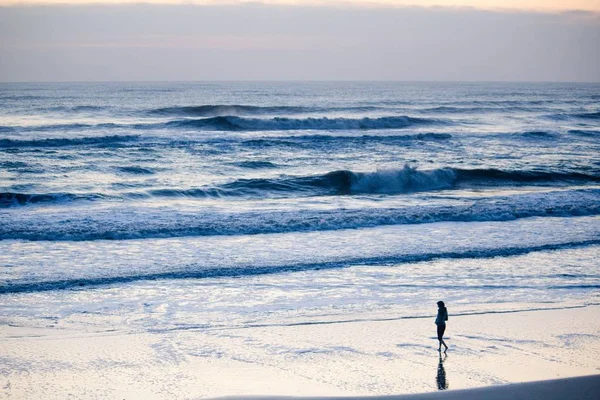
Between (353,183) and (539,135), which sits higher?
(539,135)

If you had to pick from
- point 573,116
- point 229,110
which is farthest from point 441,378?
point 573,116

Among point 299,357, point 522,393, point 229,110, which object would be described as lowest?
point 299,357

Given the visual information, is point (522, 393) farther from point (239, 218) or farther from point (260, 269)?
point (239, 218)

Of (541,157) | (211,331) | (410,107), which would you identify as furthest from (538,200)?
(410,107)

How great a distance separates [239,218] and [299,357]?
1038 cm

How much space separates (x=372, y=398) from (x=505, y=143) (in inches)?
1352

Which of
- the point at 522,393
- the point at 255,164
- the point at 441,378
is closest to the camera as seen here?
the point at 522,393

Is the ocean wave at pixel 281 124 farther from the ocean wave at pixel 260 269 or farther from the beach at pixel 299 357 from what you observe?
the beach at pixel 299 357

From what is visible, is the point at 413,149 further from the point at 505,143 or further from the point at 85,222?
the point at 85,222

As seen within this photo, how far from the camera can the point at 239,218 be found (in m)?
19.5

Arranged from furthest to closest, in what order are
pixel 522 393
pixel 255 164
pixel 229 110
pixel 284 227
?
pixel 229 110 → pixel 255 164 → pixel 284 227 → pixel 522 393

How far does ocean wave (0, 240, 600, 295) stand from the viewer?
42.2ft

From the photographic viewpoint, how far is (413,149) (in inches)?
1439

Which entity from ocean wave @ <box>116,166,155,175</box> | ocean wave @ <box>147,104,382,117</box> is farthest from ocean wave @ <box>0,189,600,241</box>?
ocean wave @ <box>147,104,382,117</box>
